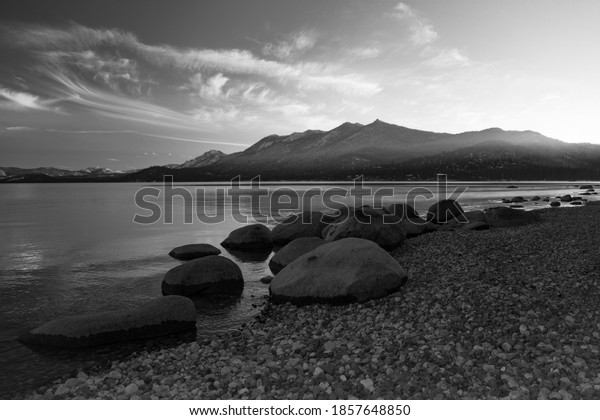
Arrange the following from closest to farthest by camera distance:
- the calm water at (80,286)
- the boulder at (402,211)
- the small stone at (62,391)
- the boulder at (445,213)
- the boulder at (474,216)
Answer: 1. the small stone at (62,391)
2. the calm water at (80,286)
3. the boulder at (474,216)
4. the boulder at (402,211)
5. the boulder at (445,213)

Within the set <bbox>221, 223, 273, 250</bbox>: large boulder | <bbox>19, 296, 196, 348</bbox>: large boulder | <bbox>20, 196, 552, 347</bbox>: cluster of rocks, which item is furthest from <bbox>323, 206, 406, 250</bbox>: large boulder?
<bbox>19, 296, 196, 348</bbox>: large boulder

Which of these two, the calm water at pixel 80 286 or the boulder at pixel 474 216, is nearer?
the calm water at pixel 80 286

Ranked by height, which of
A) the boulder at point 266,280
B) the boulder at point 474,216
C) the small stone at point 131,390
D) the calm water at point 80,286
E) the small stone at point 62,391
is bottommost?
the calm water at point 80,286

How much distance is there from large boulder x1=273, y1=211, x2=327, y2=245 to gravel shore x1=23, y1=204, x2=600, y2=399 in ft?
43.0

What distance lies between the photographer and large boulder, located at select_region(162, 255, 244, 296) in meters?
14.9

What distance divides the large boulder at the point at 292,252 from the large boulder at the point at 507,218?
51.2ft

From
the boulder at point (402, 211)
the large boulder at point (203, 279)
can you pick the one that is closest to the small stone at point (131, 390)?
the large boulder at point (203, 279)

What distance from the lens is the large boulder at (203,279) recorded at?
1489cm

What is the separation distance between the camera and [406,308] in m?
10.5

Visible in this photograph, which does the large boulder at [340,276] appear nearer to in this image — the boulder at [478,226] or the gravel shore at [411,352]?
the gravel shore at [411,352]

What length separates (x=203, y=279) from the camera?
15.1 m

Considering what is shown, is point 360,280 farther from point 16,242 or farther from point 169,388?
point 16,242

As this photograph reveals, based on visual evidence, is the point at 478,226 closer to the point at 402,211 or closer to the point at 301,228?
the point at 402,211

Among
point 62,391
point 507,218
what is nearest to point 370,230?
point 507,218
